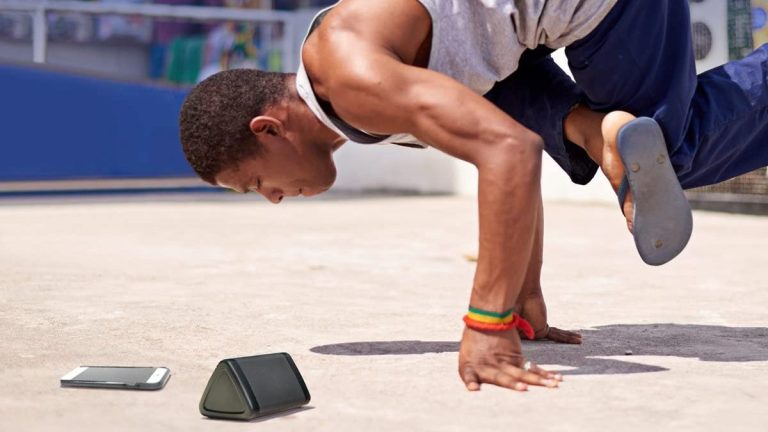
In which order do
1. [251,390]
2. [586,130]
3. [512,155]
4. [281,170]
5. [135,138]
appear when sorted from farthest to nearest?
1. [135,138]
2. [586,130]
3. [281,170]
4. [512,155]
5. [251,390]

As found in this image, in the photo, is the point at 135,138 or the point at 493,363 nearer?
the point at 493,363

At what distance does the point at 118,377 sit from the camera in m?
2.13

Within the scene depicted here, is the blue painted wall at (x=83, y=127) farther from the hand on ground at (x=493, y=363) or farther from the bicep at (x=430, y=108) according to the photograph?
the hand on ground at (x=493, y=363)

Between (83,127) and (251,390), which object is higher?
(251,390)

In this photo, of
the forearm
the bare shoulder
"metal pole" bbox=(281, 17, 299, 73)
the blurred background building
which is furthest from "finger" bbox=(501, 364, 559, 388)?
"metal pole" bbox=(281, 17, 299, 73)

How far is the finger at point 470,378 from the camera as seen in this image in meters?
2.06

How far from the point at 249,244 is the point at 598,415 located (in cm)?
349

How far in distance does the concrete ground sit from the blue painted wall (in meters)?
2.71

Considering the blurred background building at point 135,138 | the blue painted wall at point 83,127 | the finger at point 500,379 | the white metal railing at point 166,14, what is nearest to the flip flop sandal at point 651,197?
the finger at point 500,379

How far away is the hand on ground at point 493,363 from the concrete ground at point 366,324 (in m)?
0.04

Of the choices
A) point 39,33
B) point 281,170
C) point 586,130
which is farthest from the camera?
point 39,33

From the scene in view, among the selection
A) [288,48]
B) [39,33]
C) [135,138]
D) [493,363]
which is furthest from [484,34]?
[288,48]

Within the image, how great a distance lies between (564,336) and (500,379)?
608 mm

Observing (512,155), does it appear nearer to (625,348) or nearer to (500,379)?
(500,379)
